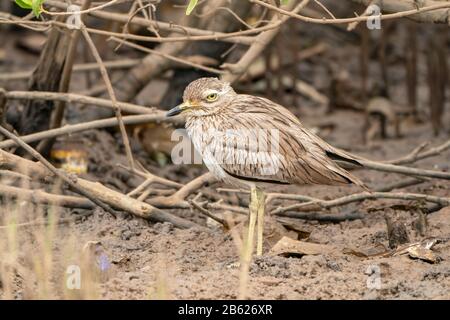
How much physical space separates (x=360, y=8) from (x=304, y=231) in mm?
5039

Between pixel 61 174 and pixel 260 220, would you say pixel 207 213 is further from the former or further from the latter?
pixel 61 174

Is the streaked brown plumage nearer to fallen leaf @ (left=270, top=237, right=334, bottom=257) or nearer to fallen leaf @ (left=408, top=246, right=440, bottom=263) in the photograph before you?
fallen leaf @ (left=270, top=237, right=334, bottom=257)

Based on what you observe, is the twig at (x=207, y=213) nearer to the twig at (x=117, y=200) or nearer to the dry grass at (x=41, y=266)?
the twig at (x=117, y=200)

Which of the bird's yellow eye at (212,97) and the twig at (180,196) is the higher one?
the bird's yellow eye at (212,97)

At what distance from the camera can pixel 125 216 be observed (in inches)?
240

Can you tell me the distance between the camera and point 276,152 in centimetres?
543

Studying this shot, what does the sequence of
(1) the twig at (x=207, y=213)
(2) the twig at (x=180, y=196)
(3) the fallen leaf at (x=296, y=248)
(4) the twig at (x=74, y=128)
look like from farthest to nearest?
(4) the twig at (x=74, y=128), (2) the twig at (x=180, y=196), (1) the twig at (x=207, y=213), (3) the fallen leaf at (x=296, y=248)

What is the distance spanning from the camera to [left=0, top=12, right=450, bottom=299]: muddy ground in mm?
4613

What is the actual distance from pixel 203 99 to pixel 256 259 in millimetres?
1049

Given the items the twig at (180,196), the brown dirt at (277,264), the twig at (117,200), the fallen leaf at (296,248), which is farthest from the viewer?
the twig at (180,196)

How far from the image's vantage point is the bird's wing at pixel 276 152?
538 cm

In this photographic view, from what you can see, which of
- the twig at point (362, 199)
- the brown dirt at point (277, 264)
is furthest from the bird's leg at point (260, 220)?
the twig at point (362, 199)

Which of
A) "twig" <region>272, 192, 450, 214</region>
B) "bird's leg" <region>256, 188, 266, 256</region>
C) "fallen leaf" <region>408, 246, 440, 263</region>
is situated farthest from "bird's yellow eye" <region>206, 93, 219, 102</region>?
"fallen leaf" <region>408, 246, 440, 263</region>
